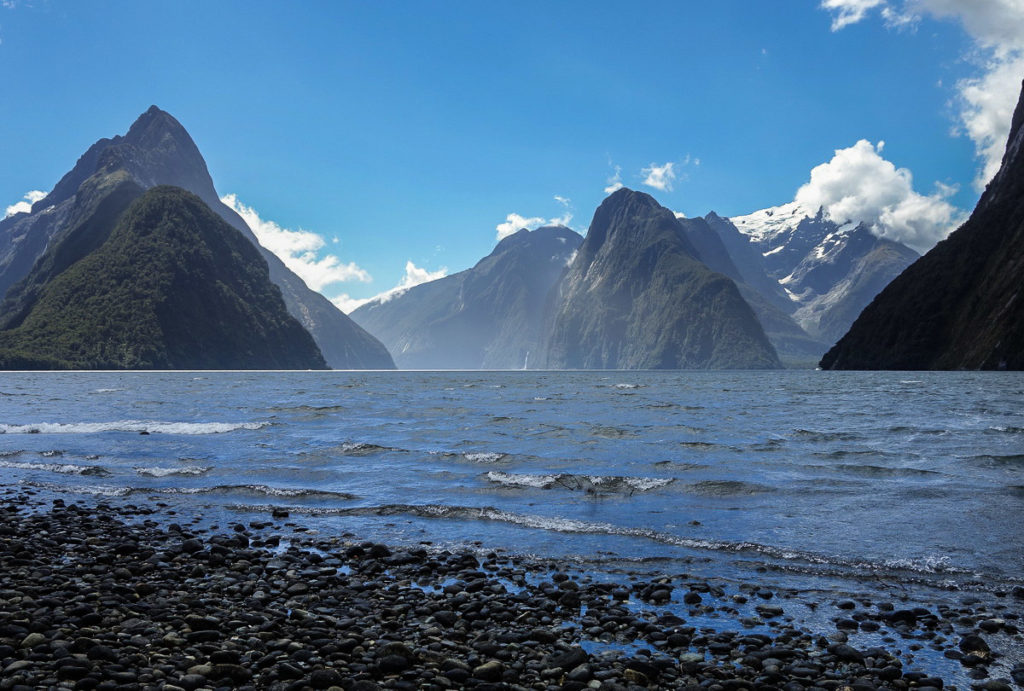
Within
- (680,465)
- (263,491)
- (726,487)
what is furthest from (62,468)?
(726,487)

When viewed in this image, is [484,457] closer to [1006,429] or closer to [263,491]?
[263,491]

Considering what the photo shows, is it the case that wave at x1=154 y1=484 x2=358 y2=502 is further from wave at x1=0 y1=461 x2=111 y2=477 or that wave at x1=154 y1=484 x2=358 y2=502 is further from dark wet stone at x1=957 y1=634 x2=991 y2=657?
dark wet stone at x1=957 y1=634 x2=991 y2=657

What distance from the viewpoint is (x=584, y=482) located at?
70.5 ft

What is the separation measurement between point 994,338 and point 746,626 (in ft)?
617

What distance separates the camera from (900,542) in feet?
46.9

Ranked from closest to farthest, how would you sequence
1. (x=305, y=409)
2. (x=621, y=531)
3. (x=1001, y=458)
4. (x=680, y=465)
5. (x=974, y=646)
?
(x=974, y=646) < (x=621, y=531) < (x=680, y=465) < (x=1001, y=458) < (x=305, y=409)

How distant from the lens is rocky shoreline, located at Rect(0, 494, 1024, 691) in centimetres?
775

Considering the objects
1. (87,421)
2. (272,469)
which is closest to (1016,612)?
(272,469)

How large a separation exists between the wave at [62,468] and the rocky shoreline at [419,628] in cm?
1147

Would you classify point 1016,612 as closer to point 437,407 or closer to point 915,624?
point 915,624

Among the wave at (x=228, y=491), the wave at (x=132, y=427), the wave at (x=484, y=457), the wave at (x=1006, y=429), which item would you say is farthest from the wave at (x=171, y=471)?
the wave at (x=1006, y=429)

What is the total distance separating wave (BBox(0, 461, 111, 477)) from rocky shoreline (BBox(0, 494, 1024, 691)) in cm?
1147

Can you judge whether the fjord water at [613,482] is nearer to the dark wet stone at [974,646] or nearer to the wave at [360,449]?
the wave at [360,449]

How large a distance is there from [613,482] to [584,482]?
995 millimetres
